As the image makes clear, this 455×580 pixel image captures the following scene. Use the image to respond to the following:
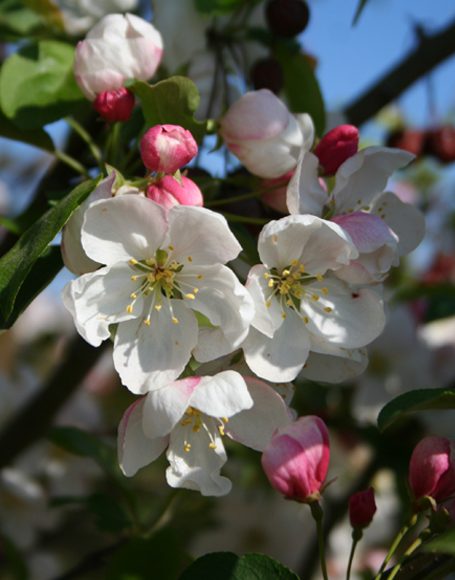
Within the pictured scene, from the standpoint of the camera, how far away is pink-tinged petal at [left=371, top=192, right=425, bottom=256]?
3.68ft

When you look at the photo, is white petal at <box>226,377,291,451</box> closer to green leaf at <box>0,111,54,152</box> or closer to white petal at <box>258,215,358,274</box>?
white petal at <box>258,215,358,274</box>

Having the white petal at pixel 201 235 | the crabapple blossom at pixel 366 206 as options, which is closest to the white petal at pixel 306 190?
the crabapple blossom at pixel 366 206

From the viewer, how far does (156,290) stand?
1001 mm

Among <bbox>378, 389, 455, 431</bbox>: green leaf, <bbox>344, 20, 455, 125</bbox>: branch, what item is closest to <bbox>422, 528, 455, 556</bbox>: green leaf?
<bbox>378, 389, 455, 431</bbox>: green leaf

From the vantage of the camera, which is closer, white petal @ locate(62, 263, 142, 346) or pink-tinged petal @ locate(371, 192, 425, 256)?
white petal @ locate(62, 263, 142, 346)

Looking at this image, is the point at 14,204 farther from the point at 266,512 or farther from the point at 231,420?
the point at 231,420

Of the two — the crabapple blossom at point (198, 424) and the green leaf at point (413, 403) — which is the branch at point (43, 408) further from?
the green leaf at point (413, 403)

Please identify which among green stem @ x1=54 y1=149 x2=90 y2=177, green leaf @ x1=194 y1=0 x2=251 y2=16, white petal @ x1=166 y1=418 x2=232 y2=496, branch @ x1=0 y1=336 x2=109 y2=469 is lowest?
branch @ x1=0 y1=336 x2=109 y2=469

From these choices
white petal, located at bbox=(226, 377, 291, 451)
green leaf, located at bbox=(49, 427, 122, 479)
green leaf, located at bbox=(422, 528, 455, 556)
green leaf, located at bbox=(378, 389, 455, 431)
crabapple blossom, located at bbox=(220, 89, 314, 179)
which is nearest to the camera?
green leaf, located at bbox=(422, 528, 455, 556)

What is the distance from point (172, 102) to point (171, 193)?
0.52 ft

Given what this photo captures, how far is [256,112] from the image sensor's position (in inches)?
42.8

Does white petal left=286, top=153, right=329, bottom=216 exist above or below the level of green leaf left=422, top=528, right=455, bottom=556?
above

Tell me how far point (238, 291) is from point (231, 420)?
6.8 inches

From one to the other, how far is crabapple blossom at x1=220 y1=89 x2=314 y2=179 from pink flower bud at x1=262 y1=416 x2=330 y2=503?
0.31 m
